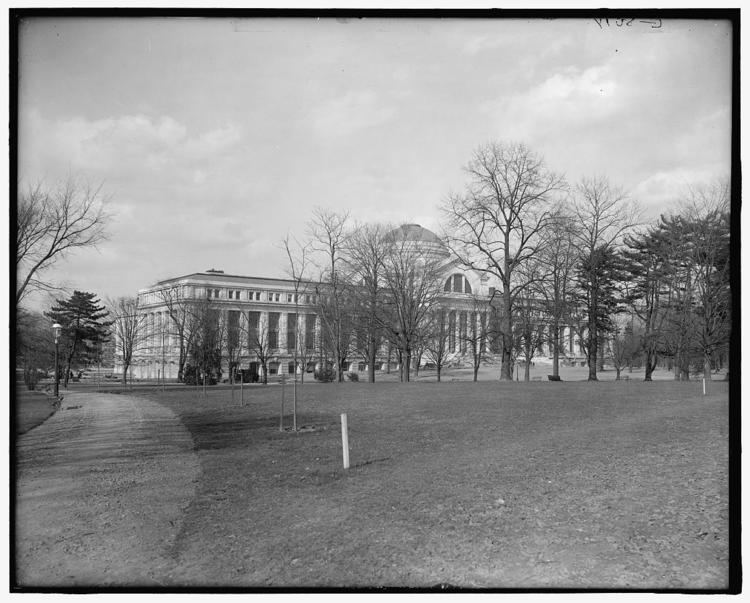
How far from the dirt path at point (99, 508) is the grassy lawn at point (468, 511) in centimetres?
31

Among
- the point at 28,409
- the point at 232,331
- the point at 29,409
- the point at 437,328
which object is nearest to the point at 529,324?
the point at 437,328

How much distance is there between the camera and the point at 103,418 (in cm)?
1755

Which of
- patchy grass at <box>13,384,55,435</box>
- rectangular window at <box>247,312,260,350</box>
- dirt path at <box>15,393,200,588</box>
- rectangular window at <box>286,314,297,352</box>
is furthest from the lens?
rectangular window at <box>286,314,297,352</box>

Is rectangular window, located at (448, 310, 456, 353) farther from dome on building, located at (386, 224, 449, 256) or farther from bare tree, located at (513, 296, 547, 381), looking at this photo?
bare tree, located at (513, 296, 547, 381)

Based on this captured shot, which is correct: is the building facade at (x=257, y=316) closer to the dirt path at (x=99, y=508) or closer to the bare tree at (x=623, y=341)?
the bare tree at (x=623, y=341)

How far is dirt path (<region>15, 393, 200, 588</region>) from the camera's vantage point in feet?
17.4

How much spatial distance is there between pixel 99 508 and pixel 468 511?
→ 4.34m

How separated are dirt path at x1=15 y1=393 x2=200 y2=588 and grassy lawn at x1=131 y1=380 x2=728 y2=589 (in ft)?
1.01

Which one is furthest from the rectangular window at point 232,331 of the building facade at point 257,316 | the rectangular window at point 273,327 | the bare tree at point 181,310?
the rectangular window at point 273,327

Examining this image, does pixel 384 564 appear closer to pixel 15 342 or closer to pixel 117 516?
pixel 117 516

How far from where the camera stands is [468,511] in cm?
622

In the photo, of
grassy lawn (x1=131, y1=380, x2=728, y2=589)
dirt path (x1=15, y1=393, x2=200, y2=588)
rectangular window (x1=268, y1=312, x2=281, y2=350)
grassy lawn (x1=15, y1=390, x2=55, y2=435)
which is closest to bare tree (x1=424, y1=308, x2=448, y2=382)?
rectangular window (x1=268, y1=312, x2=281, y2=350)

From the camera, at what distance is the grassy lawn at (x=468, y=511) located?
16.3 feet

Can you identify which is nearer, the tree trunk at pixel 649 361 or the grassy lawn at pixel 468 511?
the grassy lawn at pixel 468 511
